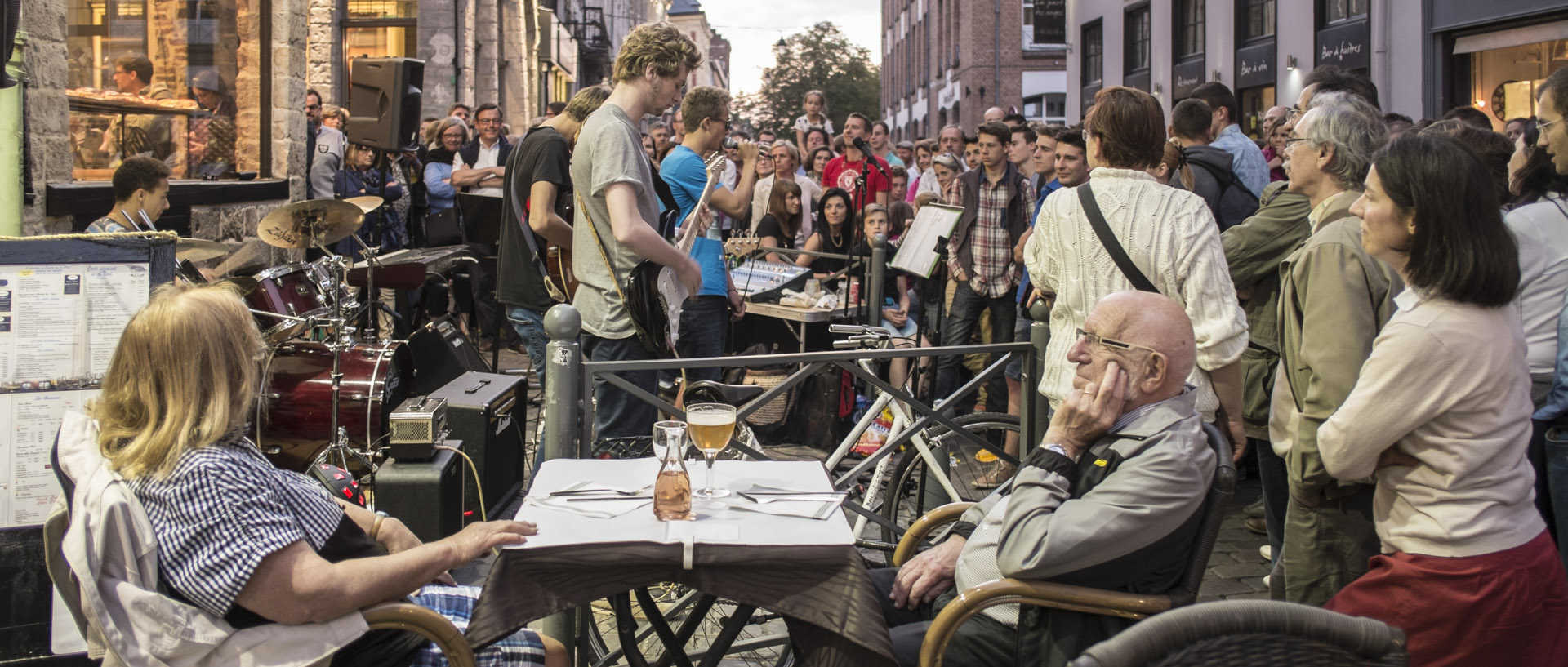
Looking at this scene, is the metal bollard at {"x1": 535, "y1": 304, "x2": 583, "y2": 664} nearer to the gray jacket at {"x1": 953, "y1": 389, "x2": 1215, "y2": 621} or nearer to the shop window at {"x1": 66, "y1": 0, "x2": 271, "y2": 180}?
the gray jacket at {"x1": 953, "y1": 389, "x2": 1215, "y2": 621}

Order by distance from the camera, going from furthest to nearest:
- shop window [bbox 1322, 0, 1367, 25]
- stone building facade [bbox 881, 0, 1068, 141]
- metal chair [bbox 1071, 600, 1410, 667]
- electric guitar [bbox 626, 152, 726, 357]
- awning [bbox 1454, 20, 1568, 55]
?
stone building facade [bbox 881, 0, 1068, 141]
shop window [bbox 1322, 0, 1367, 25]
awning [bbox 1454, 20, 1568, 55]
electric guitar [bbox 626, 152, 726, 357]
metal chair [bbox 1071, 600, 1410, 667]

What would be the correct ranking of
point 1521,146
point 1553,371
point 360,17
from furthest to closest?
1. point 360,17
2. point 1521,146
3. point 1553,371

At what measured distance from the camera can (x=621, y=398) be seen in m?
4.38

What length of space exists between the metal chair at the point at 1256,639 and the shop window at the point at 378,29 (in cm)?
1912

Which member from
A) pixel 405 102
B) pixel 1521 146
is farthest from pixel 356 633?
pixel 405 102

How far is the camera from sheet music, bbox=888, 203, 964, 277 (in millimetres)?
7371

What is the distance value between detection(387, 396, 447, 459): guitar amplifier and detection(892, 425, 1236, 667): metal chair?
114 inches

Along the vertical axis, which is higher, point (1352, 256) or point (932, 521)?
point (1352, 256)

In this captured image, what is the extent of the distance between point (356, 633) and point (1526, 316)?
3.48 m

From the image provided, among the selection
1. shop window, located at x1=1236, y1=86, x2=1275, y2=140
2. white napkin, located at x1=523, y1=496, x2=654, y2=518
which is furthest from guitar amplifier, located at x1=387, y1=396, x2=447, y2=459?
shop window, located at x1=1236, y1=86, x2=1275, y2=140

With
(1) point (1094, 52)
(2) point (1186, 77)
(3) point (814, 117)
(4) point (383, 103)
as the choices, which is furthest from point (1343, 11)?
(4) point (383, 103)

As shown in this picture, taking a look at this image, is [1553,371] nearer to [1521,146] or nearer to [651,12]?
[1521,146]

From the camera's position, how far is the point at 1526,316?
12.6 ft

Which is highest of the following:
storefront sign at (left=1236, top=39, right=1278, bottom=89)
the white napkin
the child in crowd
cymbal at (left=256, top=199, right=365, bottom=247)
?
storefront sign at (left=1236, top=39, right=1278, bottom=89)
